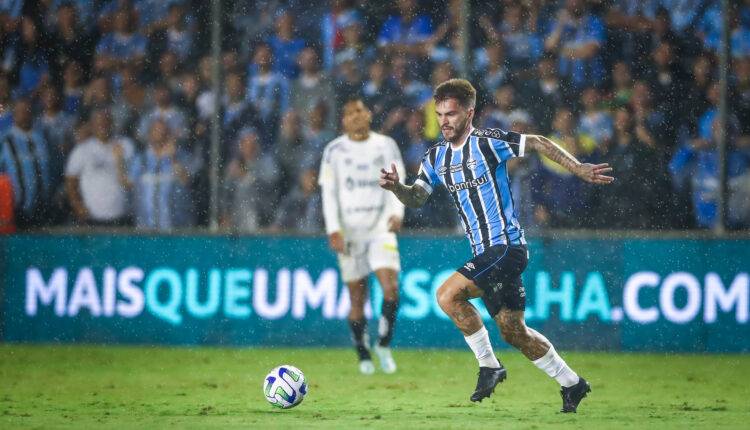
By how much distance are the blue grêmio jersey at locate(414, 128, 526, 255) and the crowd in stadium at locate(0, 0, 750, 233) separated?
396 cm

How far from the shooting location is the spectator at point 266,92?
1261 centimetres

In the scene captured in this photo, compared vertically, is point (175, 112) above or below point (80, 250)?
above

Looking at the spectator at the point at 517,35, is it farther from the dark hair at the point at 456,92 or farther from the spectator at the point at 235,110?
the dark hair at the point at 456,92

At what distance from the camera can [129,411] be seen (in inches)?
328

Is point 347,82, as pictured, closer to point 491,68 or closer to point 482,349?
point 491,68

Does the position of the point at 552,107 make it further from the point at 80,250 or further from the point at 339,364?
the point at 80,250

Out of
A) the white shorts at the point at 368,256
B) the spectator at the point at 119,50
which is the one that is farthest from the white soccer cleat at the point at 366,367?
the spectator at the point at 119,50

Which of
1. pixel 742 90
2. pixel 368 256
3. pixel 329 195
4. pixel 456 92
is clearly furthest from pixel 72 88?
pixel 742 90

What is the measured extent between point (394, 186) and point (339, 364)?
3.77m

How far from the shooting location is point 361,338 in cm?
1117

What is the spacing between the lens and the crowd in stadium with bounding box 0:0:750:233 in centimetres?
1216

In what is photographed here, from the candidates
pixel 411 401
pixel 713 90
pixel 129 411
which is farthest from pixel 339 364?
pixel 713 90

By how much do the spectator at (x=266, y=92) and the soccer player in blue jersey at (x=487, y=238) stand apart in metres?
4.41

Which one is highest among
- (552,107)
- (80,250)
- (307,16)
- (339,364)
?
(307,16)
